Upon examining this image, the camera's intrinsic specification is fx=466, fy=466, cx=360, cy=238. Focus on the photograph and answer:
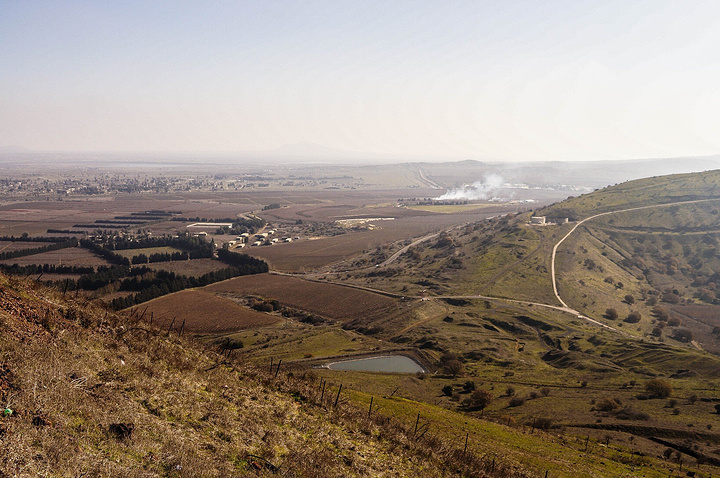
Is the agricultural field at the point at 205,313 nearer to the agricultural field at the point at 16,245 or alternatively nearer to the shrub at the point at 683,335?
the shrub at the point at 683,335

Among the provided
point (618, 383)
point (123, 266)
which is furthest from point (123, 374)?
point (123, 266)

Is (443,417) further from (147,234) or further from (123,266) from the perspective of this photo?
(147,234)

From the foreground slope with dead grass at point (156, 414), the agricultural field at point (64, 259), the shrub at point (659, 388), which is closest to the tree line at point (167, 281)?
the agricultural field at point (64, 259)

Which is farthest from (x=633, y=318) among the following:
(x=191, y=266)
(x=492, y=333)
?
(x=191, y=266)

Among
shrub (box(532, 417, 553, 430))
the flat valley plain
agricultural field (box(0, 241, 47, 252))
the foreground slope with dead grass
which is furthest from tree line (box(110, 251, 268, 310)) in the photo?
the foreground slope with dead grass

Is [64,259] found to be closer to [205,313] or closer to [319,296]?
[205,313]
